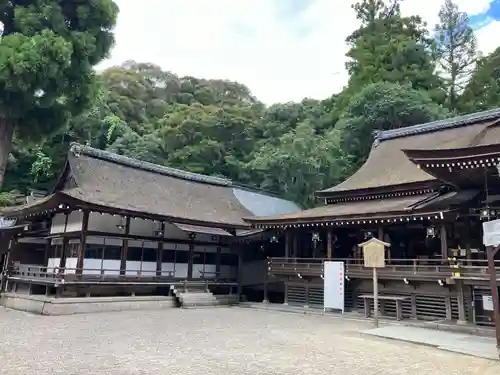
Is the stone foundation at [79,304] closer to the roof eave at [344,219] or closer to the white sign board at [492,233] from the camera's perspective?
the roof eave at [344,219]

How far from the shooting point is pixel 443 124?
58.2 feet

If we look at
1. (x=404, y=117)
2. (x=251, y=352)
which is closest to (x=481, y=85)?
(x=404, y=117)

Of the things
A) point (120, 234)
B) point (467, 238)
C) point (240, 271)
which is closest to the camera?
point (467, 238)

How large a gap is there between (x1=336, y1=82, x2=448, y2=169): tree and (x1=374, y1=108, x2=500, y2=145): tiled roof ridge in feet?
28.7

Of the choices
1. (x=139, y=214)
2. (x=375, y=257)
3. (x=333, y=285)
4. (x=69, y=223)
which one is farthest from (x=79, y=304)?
(x=375, y=257)

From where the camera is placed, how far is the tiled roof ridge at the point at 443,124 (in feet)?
53.8

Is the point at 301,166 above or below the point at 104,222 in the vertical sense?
above

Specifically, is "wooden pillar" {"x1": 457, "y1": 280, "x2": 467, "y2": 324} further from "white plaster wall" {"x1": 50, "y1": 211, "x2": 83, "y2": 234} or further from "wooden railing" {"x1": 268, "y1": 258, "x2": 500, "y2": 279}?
"white plaster wall" {"x1": 50, "y1": 211, "x2": 83, "y2": 234}

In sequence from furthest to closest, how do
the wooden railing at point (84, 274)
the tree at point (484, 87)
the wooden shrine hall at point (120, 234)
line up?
the tree at point (484, 87), the wooden shrine hall at point (120, 234), the wooden railing at point (84, 274)

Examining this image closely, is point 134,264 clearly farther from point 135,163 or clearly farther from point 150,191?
point 135,163

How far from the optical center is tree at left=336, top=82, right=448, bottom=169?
28266 mm

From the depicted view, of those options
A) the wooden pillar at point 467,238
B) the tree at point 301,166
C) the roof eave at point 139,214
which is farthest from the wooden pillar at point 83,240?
the tree at point 301,166

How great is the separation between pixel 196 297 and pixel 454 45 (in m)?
33.6

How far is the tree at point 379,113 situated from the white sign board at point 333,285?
1651cm
